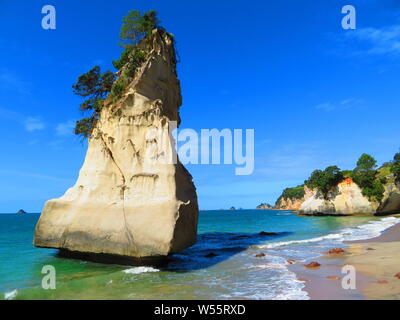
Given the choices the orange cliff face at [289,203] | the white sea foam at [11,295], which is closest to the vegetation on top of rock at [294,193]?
the orange cliff face at [289,203]

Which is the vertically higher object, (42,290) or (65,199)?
(65,199)

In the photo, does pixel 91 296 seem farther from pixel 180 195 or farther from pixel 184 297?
pixel 180 195

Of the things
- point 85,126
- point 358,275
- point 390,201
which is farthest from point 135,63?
point 390,201

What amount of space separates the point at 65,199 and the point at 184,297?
29.2 feet

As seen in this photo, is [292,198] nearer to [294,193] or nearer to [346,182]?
[294,193]

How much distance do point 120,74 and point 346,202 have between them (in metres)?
49.4

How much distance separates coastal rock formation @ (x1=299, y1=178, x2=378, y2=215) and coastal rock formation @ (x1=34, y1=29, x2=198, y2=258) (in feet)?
152

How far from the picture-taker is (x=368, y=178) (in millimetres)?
50406

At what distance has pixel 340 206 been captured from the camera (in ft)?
173

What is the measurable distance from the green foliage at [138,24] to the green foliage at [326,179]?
48.2 meters

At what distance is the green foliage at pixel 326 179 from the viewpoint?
5475cm

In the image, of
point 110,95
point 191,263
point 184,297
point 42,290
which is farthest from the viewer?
point 110,95
